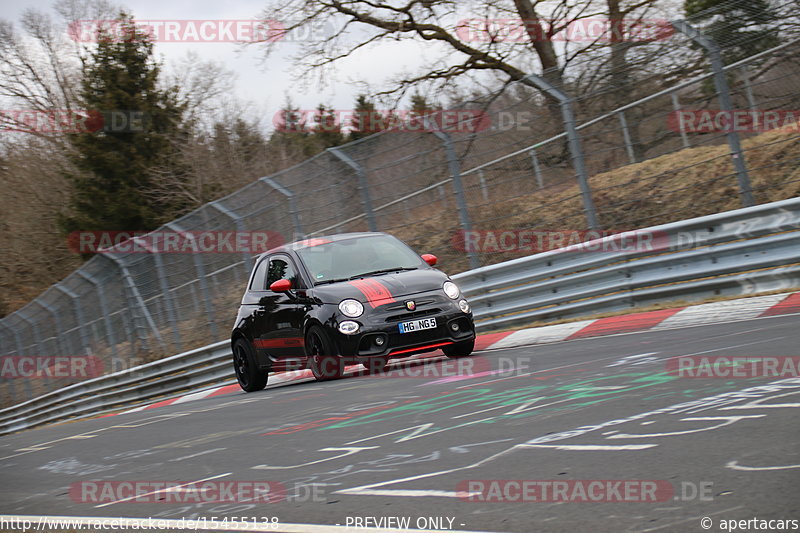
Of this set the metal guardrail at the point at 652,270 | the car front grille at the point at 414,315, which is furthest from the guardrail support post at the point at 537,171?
the car front grille at the point at 414,315

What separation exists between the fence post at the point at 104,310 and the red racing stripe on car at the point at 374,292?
11.9m

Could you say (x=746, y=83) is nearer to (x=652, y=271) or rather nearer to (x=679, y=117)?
(x=679, y=117)

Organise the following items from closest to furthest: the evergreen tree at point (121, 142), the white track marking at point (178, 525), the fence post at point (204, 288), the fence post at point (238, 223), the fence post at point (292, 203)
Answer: the white track marking at point (178, 525) → the fence post at point (292, 203) → the fence post at point (238, 223) → the fence post at point (204, 288) → the evergreen tree at point (121, 142)

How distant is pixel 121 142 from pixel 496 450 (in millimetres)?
35921

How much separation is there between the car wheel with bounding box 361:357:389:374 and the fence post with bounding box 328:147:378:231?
389 cm

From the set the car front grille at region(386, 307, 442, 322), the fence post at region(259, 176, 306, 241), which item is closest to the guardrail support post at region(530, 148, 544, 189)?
the car front grille at region(386, 307, 442, 322)

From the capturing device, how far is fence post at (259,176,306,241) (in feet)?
51.4

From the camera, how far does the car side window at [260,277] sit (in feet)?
39.2

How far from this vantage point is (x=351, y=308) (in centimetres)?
1012

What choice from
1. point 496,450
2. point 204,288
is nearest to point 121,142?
point 204,288

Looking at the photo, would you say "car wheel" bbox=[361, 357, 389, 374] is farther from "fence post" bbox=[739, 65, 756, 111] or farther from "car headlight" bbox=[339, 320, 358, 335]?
"fence post" bbox=[739, 65, 756, 111]

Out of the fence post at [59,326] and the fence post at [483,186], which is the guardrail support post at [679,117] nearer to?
the fence post at [483,186]

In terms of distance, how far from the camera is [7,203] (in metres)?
42.3

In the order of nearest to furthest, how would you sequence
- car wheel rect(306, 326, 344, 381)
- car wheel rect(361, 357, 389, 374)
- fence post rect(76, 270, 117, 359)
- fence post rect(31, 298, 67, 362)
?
car wheel rect(361, 357, 389, 374)
car wheel rect(306, 326, 344, 381)
fence post rect(76, 270, 117, 359)
fence post rect(31, 298, 67, 362)
